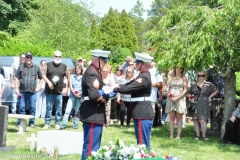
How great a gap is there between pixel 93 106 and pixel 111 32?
52.9 metres

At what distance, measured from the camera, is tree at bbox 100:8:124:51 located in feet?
193

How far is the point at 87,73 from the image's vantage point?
7266 millimetres

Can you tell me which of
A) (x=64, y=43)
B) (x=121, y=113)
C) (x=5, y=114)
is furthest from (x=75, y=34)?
(x=5, y=114)

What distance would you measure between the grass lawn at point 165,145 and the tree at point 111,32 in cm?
4499

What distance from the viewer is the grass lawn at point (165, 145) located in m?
9.09

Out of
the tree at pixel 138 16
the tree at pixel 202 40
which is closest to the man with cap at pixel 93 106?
the tree at pixel 202 40

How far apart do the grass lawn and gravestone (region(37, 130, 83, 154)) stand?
263mm

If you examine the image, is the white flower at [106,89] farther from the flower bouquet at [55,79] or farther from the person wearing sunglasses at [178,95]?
the flower bouquet at [55,79]

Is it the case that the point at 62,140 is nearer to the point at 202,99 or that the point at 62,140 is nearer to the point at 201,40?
the point at 201,40

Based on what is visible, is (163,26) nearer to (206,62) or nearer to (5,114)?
(206,62)

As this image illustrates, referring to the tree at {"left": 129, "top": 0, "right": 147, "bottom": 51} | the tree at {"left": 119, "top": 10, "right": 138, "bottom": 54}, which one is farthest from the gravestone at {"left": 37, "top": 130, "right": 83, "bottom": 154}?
the tree at {"left": 129, "top": 0, "right": 147, "bottom": 51}

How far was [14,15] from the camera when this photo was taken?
37875mm

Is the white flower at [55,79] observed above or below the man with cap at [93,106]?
above

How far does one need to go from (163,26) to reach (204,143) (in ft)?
9.82
